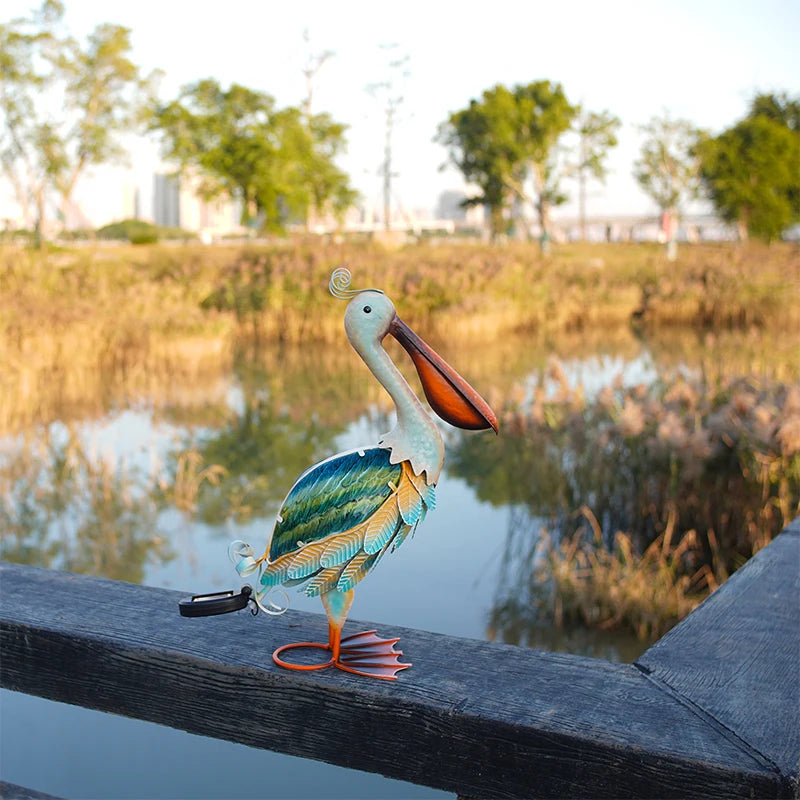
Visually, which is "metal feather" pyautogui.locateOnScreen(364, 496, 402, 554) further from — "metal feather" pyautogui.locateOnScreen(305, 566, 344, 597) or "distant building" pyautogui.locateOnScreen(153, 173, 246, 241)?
"distant building" pyautogui.locateOnScreen(153, 173, 246, 241)

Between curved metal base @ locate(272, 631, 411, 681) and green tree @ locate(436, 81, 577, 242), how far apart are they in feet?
121

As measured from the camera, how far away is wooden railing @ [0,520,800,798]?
41.2 inches

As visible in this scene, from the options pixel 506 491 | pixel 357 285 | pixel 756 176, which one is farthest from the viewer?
pixel 756 176

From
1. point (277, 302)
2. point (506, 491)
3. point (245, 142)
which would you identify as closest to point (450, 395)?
point (506, 491)

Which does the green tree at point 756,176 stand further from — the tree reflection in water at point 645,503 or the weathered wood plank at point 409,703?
the weathered wood plank at point 409,703

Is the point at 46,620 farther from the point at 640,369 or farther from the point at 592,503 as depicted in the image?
the point at 640,369

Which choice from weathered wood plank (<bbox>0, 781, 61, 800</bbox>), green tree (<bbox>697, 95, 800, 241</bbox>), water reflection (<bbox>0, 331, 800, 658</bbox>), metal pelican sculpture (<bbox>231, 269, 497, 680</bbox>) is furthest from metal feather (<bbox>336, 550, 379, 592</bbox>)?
green tree (<bbox>697, 95, 800, 241</bbox>)

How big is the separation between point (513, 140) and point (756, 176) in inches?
383

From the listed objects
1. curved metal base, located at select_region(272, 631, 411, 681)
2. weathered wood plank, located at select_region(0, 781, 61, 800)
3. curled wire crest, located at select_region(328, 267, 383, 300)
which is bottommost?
weathered wood plank, located at select_region(0, 781, 61, 800)

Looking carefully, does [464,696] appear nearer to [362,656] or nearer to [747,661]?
[362,656]

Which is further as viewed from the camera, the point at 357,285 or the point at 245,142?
the point at 245,142

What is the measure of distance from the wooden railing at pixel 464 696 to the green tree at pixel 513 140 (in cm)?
3691

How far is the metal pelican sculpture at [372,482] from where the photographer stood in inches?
45.3

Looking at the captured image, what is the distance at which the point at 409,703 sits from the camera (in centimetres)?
112
